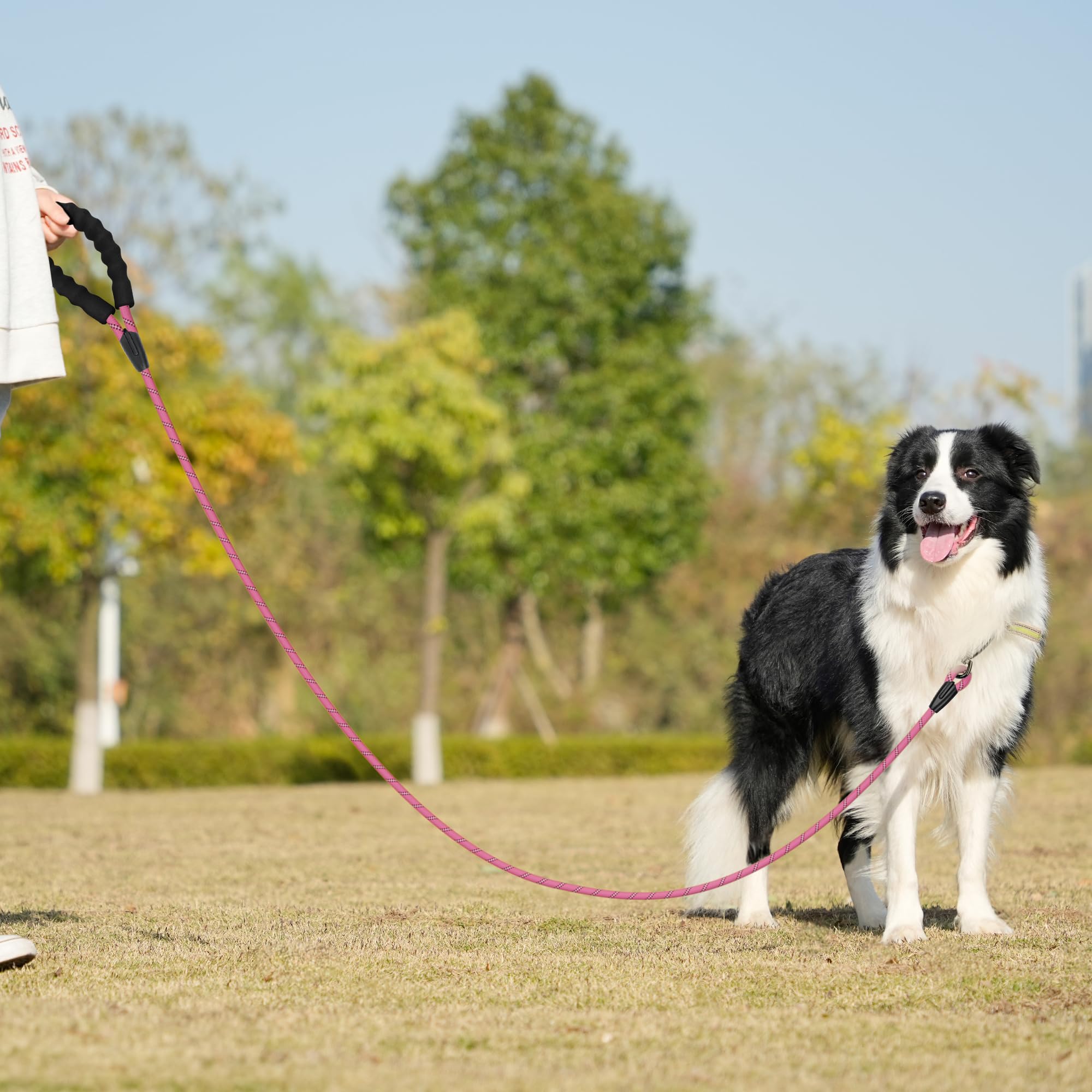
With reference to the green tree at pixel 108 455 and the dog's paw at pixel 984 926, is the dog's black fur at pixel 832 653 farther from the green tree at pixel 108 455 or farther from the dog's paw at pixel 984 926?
the green tree at pixel 108 455

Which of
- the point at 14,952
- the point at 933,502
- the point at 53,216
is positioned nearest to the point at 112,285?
the point at 53,216

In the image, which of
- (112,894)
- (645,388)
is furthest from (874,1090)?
(645,388)

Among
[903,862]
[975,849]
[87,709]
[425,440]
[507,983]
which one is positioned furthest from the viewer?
[425,440]

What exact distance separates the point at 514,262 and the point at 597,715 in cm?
922

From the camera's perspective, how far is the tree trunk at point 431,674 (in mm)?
20188

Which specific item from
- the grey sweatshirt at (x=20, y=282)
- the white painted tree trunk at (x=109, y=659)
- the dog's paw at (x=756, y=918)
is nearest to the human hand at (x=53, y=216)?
the grey sweatshirt at (x=20, y=282)

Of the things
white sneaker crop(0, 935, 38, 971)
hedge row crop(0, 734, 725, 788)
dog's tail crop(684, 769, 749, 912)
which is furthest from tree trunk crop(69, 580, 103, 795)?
white sneaker crop(0, 935, 38, 971)

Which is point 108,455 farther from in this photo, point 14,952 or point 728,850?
point 14,952

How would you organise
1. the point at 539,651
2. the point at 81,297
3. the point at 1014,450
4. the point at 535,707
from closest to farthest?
1. the point at 81,297
2. the point at 1014,450
3. the point at 535,707
4. the point at 539,651

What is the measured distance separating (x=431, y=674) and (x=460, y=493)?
2.92m

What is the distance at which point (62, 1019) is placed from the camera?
4.00 meters

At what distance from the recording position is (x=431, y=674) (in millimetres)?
20766

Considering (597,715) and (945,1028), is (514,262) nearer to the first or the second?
(597,715)

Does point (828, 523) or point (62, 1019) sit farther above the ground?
point (828, 523)
